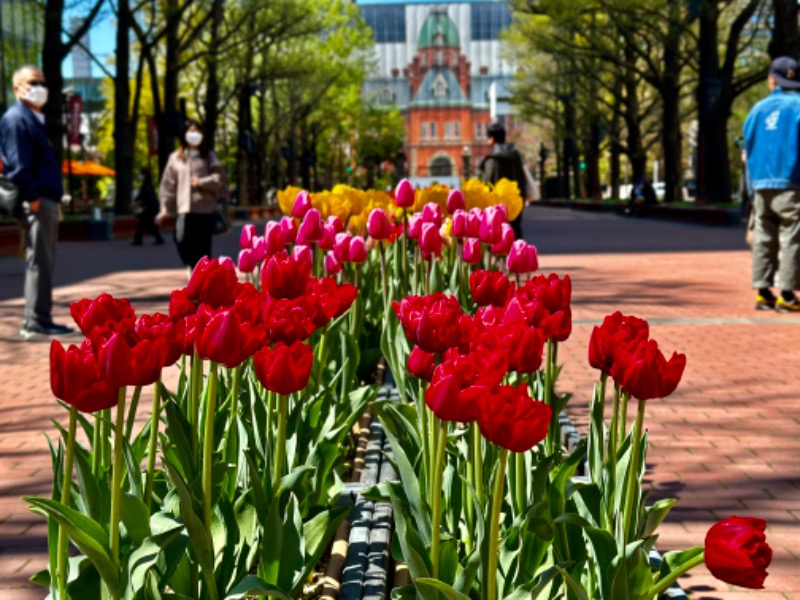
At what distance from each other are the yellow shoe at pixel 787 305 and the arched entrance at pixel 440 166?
5311 inches

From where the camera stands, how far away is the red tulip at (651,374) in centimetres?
210

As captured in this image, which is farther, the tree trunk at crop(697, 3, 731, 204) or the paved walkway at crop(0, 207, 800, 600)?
the tree trunk at crop(697, 3, 731, 204)

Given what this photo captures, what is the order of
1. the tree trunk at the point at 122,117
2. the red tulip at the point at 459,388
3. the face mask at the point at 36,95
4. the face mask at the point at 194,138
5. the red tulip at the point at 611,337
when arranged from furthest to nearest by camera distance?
the tree trunk at the point at 122,117
the face mask at the point at 194,138
the face mask at the point at 36,95
the red tulip at the point at 611,337
the red tulip at the point at 459,388

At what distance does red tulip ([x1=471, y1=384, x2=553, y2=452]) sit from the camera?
5.76 ft

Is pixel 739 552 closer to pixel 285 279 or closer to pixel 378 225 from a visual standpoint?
pixel 285 279

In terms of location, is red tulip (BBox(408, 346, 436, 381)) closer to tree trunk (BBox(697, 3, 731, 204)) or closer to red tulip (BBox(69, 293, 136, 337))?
red tulip (BBox(69, 293, 136, 337))

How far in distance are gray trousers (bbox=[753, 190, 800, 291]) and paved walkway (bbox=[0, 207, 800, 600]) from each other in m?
0.34

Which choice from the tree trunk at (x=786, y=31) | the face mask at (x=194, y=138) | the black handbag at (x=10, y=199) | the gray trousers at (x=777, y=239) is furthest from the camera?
the tree trunk at (x=786, y=31)

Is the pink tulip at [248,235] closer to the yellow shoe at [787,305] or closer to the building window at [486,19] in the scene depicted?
the yellow shoe at [787,305]

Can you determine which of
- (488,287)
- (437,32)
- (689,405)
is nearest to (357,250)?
(488,287)

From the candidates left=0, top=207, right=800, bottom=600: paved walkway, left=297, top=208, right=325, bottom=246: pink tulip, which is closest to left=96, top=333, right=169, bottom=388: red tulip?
left=0, top=207, right=800, bottom=600: paved walkway

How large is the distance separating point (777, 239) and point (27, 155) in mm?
6208

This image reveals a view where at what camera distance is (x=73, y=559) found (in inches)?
95.3

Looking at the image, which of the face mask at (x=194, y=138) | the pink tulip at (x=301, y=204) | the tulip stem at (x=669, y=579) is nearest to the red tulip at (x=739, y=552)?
the tulip stem at (x=669, y=579)
